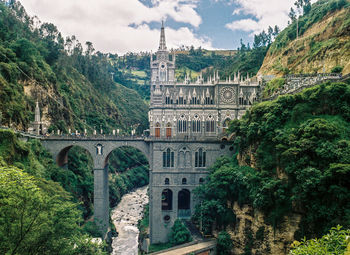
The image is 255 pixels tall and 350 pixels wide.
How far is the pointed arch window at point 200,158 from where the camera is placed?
4384 centimetres

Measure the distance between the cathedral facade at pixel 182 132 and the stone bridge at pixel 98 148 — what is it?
4027 millimetres

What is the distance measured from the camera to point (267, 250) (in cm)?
3053

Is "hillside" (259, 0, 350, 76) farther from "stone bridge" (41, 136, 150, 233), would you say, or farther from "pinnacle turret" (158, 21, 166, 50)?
"stone bridge" (41, 136, 150, 233)

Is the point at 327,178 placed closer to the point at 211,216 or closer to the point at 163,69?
the point at 211,216

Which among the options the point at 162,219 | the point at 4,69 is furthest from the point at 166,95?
the point at 4,69

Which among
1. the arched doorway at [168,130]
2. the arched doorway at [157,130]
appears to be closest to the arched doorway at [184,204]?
the arched doorway at [168,130]

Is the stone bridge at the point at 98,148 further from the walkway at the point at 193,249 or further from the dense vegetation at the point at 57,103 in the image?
the walkway at the point at 193,249

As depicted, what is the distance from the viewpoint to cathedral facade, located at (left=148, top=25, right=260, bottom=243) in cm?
4291

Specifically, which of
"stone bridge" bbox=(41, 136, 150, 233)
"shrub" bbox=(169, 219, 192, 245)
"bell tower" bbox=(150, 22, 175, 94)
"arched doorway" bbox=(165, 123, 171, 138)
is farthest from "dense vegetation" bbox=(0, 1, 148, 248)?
"bell tower" bbox=(150, 22, 175, 94)

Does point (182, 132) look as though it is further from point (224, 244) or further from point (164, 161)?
point (224, 244)

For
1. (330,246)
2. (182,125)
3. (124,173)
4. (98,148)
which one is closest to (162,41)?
(182,125)

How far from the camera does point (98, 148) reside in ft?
144

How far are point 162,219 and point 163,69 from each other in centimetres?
2818

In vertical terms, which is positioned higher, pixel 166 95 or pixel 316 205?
pixel 166 95
